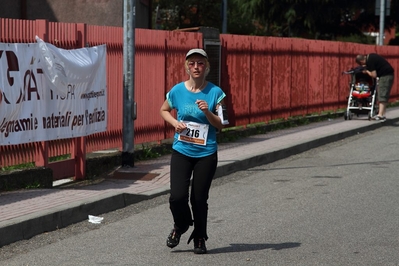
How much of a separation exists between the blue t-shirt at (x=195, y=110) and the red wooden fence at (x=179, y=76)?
3073mm

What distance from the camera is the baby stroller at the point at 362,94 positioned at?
2311 centimetres

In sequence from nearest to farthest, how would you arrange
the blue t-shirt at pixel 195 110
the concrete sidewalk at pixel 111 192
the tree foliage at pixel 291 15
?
the blue t-shirt at pixel 195 110 < the concrete sidewalk at pixel 111 192 < the tree foliage at pixel 291 15

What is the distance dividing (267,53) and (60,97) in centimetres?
975

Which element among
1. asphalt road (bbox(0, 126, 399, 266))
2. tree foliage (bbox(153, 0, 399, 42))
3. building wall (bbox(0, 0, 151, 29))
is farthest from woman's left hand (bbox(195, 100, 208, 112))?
tree foliage (bbox(153, 0, 399, 42))

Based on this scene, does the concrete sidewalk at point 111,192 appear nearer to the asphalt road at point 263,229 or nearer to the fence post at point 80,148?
the asphalt road at point 263,229

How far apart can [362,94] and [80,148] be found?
1224cm

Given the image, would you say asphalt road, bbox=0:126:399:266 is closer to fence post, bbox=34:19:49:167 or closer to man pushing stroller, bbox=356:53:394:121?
fence post, bbox=34:19:49:167

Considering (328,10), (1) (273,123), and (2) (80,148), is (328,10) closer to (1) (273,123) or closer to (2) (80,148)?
(1) (273,123)

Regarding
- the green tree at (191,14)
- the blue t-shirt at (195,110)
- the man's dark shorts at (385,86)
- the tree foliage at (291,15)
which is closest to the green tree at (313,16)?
the tree foliage at (291,15)

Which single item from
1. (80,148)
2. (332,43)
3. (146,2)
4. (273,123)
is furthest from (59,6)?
(80,148)

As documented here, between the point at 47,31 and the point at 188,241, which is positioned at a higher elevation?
the point at 47,31

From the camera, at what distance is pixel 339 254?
784 centimetres

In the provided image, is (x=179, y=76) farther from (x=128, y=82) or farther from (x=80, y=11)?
(x=80, y=11)

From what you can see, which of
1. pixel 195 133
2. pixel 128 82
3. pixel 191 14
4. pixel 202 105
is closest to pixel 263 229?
pixel 195 133
